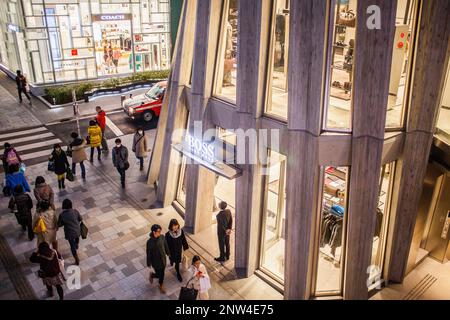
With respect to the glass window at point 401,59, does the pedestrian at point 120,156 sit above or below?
below

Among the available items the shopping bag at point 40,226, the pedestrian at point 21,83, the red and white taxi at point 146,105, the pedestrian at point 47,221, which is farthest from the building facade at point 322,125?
Result: the pedestrian at point 21,83

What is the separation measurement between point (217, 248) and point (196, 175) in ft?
6.83

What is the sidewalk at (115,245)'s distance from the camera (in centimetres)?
974

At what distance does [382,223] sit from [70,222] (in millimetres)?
7386

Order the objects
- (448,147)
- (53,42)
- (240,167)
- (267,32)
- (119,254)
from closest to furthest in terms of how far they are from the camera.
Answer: (267,32), (448,147), (240,167), (119,254), (53,42)

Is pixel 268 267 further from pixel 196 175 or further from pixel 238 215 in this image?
pixel 196 175

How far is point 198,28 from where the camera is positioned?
34.5 feet

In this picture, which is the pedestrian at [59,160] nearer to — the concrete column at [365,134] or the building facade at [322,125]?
the building facade at [322,125]

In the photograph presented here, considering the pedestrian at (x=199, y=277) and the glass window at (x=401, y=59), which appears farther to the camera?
the pedestrian at (x=199, y=277)

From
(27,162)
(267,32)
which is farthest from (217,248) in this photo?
(27,162)

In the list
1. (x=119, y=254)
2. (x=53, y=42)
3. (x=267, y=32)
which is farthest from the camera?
(x=53, y=42)

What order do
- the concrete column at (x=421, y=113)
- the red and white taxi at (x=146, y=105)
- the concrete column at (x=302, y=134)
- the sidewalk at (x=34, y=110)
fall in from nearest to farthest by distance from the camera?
the concrete column at (x=302, y=134), the concrete column at (x=421, y=113), the red and white taxi at (x=146, y=105), the sidewalk at (x=34, y=110)

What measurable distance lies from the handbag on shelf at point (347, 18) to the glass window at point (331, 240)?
10.6 feet

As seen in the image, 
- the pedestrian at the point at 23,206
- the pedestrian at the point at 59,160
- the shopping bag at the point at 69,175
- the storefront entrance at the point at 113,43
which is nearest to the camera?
the pedestrian at the point at 23,206
